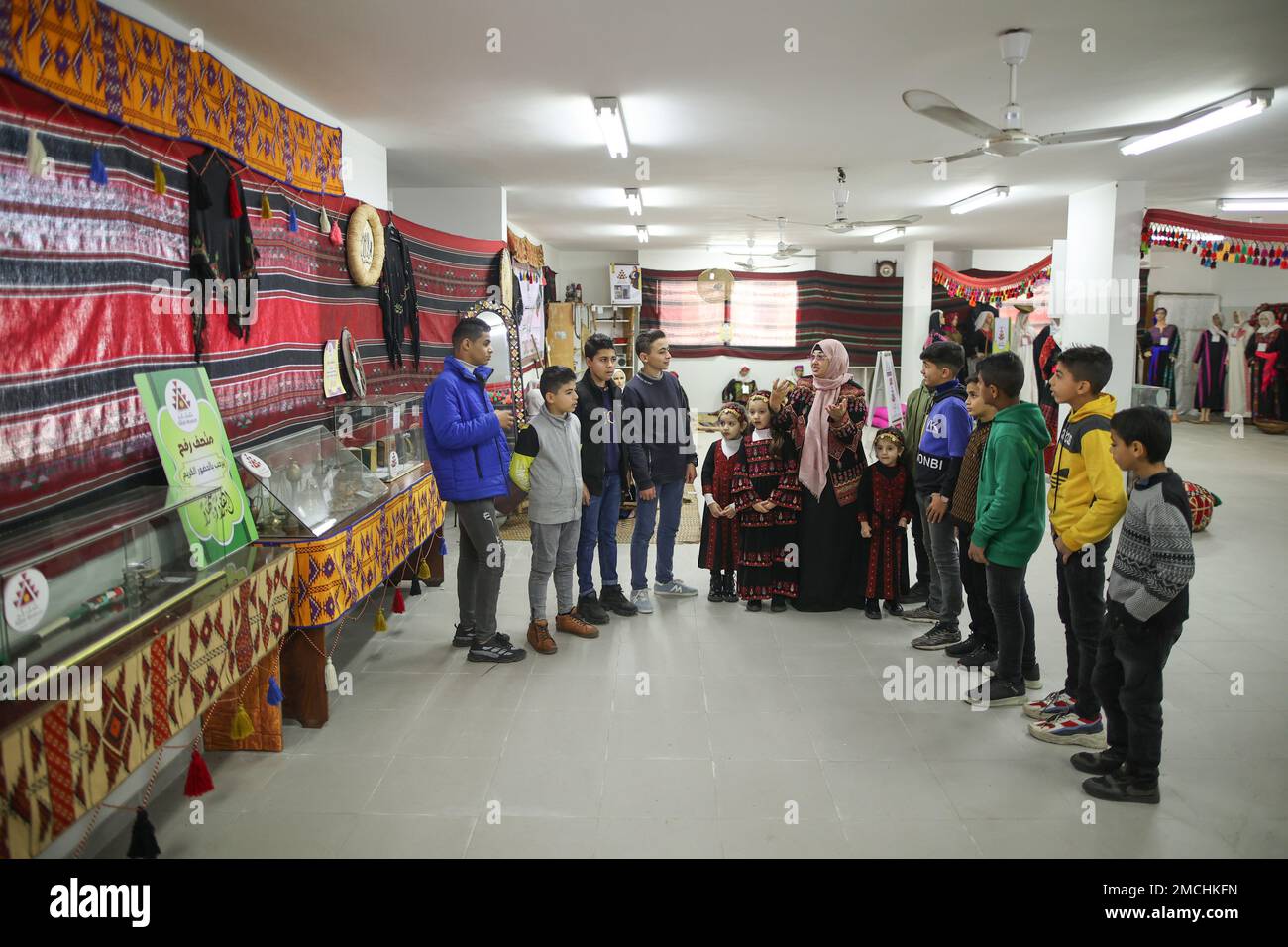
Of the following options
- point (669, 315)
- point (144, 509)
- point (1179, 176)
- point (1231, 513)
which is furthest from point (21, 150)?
point (669, 315)

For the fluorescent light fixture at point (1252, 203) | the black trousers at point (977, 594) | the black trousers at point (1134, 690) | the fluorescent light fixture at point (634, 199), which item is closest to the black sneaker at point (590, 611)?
the black trousers at point (977, 594)

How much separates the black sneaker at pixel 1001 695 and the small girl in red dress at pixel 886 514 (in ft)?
3.67

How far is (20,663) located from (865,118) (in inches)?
199

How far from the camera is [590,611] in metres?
4.77

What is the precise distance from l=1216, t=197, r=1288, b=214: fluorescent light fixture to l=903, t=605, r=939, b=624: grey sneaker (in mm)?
6840

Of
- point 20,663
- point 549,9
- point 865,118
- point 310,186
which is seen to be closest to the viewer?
point 20,663

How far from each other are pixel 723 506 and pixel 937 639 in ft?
4.41

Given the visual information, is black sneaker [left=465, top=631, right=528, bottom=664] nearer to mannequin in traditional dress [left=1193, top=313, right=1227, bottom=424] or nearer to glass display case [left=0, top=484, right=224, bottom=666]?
glass display case [left=0, top=484, right=224, bottom=666]

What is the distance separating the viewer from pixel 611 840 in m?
2.73

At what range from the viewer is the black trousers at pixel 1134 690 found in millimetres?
2836

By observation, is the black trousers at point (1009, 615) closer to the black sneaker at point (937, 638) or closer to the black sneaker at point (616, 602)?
the black sneaker at point (937, 638)

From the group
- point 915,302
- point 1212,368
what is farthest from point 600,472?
point 1212,368
